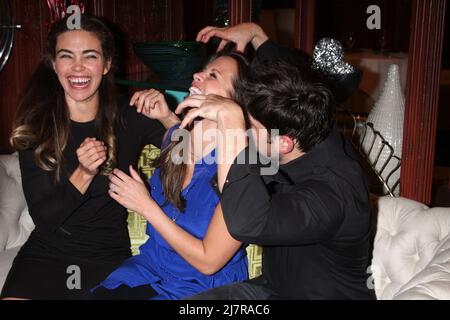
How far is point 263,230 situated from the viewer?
0.97 m

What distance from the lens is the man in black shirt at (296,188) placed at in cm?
98

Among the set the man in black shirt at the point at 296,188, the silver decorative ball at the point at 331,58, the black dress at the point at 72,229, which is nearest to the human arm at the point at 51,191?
the black dress at the point at 72,229

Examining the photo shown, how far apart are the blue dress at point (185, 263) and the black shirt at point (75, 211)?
189 mm

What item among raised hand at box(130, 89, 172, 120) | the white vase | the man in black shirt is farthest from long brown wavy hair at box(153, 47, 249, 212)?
the white vase

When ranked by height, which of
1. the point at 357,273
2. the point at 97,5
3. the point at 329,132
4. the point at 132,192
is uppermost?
the point at 97,5

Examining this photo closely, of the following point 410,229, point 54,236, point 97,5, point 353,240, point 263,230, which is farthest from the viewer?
point 97,5

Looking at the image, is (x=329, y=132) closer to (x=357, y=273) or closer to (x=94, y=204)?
(x=357, y=273)

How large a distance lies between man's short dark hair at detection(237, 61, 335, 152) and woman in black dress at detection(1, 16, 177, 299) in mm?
519

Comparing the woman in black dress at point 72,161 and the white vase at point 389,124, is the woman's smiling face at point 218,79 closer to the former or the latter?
the woman in black dress at point 72,161

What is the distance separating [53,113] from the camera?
1.59 meters

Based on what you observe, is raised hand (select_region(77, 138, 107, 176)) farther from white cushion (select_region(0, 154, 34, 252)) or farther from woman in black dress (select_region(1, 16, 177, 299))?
white cushion (select_region(0, 154, 34, 252))

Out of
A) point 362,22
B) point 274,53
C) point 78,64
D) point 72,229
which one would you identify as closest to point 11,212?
point 72,229

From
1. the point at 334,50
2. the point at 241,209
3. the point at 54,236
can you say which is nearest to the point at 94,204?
the point at 54,236
